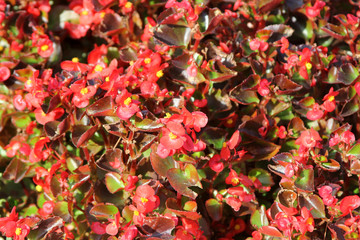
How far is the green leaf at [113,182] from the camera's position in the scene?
1291 mm

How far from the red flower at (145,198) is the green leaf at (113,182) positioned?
0.50 ft

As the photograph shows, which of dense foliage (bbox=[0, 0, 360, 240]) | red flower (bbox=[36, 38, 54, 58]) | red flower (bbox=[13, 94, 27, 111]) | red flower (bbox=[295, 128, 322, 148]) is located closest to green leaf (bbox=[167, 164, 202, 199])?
dense foliage (bbox=[0, 0, 360, 240])

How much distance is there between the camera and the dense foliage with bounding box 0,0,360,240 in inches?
47.4

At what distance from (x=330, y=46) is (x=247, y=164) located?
60 centimetres

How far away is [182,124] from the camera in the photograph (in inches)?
46.5

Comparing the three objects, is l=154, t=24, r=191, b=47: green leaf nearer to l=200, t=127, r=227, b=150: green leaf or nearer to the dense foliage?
the dense foliage

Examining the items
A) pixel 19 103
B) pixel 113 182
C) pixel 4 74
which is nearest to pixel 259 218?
pixel 113 182

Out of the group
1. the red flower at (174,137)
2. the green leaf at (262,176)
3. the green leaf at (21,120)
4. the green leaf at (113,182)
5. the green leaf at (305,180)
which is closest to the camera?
the red flower at (174,137)

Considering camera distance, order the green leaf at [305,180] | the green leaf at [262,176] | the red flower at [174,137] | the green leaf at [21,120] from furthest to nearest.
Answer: the green leaf at [21,120] < the green leaf at [262,176] < the green leaf at [305,180] < the red flower at [174,137]

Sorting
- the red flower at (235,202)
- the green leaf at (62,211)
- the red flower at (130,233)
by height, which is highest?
the red flower at (130,233)

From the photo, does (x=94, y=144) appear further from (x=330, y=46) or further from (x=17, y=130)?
(x=330, y=46)

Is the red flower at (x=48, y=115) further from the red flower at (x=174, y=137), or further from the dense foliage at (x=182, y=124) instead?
the red flower at (x=174, y=137)

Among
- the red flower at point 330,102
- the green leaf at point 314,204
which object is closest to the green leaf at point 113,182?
the green leaf at point 314,204

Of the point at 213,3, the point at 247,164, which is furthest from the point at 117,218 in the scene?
the point at 213,3
